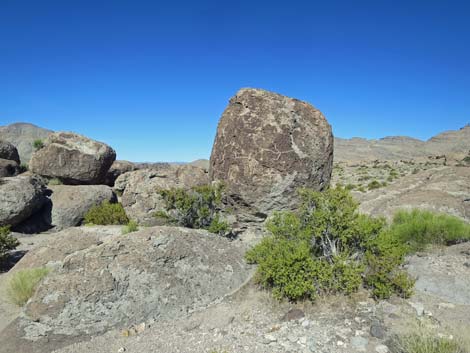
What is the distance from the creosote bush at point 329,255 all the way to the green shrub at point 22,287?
12.3ft

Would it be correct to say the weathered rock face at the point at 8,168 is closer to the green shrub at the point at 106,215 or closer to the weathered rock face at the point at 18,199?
the weathered rock face at the point at 18,199

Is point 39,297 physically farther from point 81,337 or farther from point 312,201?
point 312,201

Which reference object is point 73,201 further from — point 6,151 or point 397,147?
point 397,147

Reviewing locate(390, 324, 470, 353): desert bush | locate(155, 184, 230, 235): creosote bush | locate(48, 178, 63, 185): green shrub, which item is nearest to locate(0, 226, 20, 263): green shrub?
locate(155, 184, 230, 235): creosote bush

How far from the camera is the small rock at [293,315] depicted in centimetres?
458

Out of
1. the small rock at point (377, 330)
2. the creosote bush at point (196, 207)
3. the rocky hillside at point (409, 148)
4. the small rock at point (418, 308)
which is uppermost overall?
the rocky hillside at point (409, 148)

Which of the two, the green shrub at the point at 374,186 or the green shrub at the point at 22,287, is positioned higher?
the green shrub at the point at 374,186

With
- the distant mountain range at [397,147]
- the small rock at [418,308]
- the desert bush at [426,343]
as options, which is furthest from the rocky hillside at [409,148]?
the desert bush at [426,343]

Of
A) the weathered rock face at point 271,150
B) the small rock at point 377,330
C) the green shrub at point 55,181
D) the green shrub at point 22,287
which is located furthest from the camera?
the green shrub at point 55,181

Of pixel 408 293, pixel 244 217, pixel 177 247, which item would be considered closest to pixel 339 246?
pixel 408 293

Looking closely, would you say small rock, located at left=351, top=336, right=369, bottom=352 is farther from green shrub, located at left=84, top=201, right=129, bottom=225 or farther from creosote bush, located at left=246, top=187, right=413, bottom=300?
green shrub, located at left=84, top=201, right=129, bottom=225

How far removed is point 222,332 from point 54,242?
4962 millimetres

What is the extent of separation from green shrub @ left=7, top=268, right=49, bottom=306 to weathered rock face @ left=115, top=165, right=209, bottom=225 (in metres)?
3.80

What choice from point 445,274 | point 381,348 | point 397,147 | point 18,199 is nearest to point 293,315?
point 381,348
